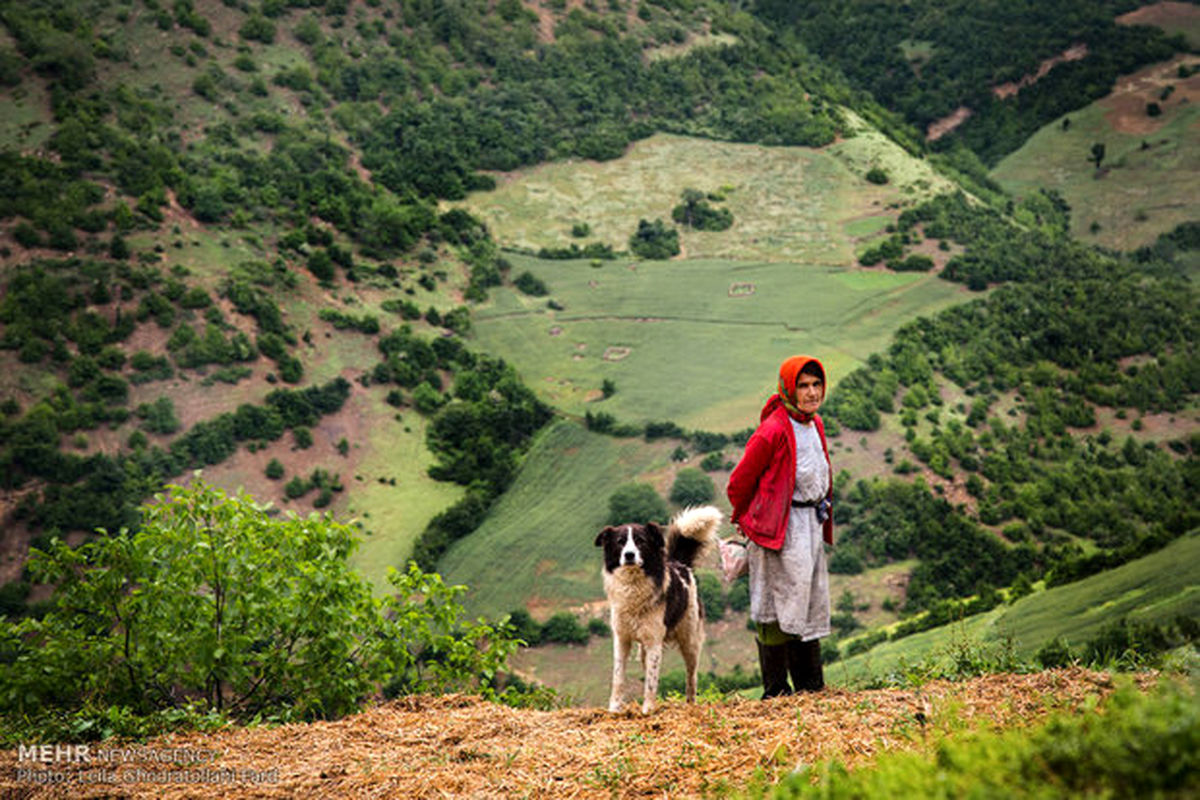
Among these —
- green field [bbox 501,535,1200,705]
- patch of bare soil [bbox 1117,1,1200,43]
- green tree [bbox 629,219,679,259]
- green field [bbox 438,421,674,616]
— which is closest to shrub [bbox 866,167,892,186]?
green tree [bbox 629,219,679,259]

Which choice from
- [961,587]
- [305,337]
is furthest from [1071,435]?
[305,337]

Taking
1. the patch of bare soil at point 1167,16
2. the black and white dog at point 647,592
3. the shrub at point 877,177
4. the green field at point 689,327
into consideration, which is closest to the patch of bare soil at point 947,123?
the patch of bare soil at point 1167,16

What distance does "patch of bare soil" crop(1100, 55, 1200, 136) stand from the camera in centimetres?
4356

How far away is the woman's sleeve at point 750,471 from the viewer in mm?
6203

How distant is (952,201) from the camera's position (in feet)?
130

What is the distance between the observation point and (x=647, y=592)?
6.72 metres

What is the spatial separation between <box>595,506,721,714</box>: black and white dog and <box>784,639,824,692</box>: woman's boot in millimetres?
917

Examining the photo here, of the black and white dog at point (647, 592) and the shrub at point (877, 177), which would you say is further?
the shrub at point (877, 177)

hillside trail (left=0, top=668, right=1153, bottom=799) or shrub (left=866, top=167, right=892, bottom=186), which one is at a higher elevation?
shrub (left=866, top=167, right=892, bottom=186)

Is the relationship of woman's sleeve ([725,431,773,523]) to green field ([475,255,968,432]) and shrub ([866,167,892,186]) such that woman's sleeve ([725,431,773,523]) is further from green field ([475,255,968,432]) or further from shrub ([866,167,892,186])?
shrub ([866,167,892,186])

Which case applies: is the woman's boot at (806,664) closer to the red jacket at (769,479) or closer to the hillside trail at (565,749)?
the hillside trail at (565,749)

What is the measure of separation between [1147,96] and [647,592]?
48459mm

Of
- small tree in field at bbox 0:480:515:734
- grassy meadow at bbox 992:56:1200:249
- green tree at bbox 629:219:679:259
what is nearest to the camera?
small tree in field at bbox 0:480:515:734

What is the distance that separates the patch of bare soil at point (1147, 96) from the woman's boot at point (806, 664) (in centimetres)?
4568
